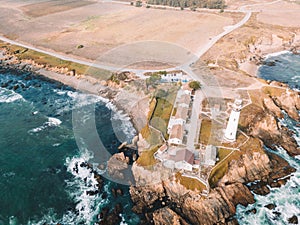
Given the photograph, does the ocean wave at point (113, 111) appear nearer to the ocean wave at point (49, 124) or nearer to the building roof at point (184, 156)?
the ocean wave at point (49, 124)

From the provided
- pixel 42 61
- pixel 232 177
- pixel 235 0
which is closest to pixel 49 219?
pixel 232 177

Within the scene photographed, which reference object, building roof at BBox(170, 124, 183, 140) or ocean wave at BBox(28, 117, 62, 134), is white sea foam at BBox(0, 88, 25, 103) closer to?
ocean wave at BBox(28, 117, 62, 134)

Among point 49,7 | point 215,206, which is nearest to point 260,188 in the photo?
point 215,206

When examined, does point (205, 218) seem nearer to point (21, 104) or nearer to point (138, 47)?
point (21, 104)

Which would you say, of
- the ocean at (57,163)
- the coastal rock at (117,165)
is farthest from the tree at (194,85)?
the coastal rock at (117,165)

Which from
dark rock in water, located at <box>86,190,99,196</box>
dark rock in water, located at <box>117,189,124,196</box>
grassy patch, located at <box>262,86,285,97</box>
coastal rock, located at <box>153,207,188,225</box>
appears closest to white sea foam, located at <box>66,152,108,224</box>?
dark rock in water, located at <box>86,190,99,196</box>
